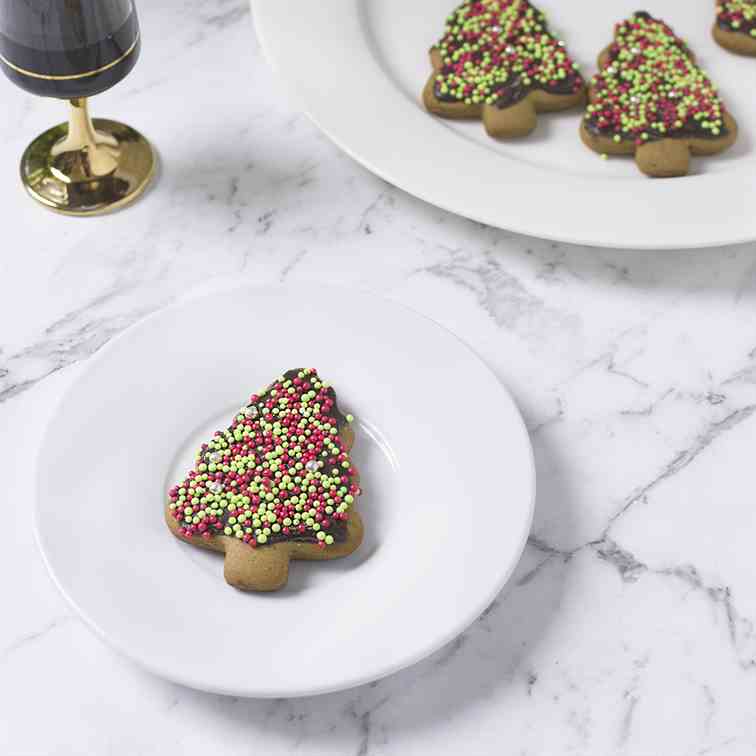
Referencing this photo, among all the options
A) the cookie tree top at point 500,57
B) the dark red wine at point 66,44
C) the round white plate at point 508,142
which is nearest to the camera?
the dark red wine at point 66,44

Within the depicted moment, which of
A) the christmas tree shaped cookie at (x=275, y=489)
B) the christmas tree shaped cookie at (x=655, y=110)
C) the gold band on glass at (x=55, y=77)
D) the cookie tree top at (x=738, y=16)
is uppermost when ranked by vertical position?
the gold band on glass at (x=55, y=77)

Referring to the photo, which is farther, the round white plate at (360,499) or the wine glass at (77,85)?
the wine glass at (77,85)

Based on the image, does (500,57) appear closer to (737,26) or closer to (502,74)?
(502,74)

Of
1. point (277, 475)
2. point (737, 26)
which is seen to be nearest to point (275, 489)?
point (277, 475)

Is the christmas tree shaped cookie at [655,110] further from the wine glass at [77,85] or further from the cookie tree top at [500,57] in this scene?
the wine glass at [77,85]

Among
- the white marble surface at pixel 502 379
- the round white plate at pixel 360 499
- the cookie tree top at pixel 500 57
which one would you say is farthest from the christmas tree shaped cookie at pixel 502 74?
the round white plate at pixel 360 499

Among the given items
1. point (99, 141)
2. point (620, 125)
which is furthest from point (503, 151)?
point (99, 141)
